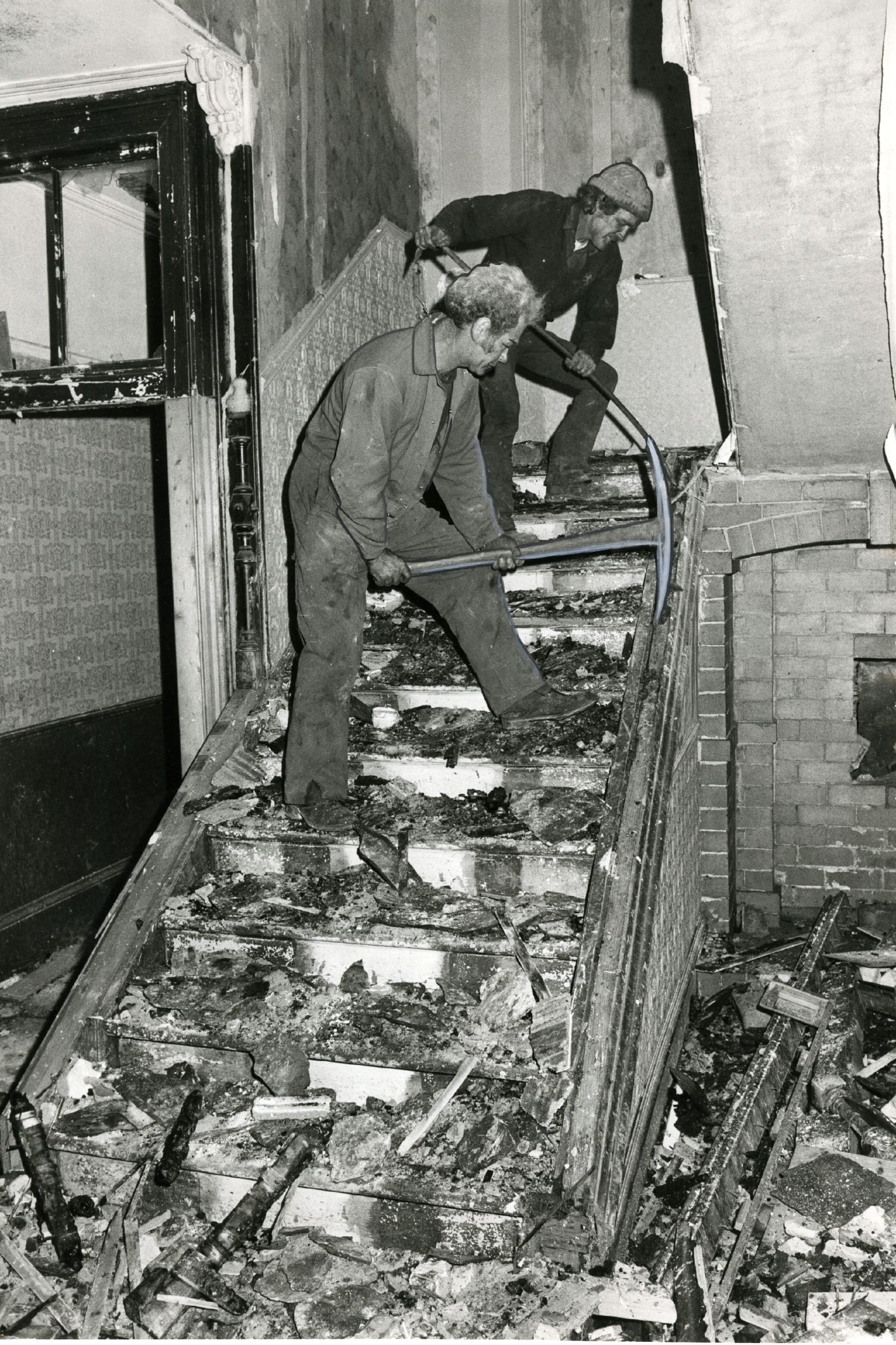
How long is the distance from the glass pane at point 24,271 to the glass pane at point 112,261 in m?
0.15

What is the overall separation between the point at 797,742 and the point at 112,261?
4312mm

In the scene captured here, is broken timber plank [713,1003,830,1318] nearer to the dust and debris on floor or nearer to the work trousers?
the dust and debris on floor

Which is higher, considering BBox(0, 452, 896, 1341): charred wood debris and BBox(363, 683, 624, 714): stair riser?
BBox(363, 683, 624, 714): stair riser

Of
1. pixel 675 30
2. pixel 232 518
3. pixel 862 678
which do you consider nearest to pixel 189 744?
pixel 232 518

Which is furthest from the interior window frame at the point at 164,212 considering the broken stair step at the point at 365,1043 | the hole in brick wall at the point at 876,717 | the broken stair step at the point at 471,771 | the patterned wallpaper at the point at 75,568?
the hole in brick wall at the point at 876,717

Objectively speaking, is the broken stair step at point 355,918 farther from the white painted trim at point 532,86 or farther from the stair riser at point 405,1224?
the white painted trim at point 532,86

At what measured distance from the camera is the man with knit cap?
15.9 ft

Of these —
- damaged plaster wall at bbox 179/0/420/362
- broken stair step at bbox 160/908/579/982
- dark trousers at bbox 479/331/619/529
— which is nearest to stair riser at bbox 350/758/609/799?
broken stair step at bbox 160/908/579/982

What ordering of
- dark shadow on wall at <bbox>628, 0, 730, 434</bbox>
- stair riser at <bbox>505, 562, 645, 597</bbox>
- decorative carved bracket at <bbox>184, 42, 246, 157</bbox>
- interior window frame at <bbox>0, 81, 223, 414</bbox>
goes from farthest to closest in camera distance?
dark shadow on wall at <bbox>628, 0, 730, 434</bbox> < stair riser at <bbox>505, 562, 645, 597</bbox> < interior window frame at <bbox>0, 81, 223, 414</bbox> < decorative carved bracket at <bbox>184, 42, 246, 157</bbox>

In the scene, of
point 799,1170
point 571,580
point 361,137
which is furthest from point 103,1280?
point 361,137

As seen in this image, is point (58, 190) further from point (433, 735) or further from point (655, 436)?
point (655, 436)

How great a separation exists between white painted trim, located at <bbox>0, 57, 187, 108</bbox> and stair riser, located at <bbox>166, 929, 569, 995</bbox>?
335 centimetres

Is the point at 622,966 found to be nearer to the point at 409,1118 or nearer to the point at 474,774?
the point at 409,1118

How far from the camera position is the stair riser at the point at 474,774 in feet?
12.2
